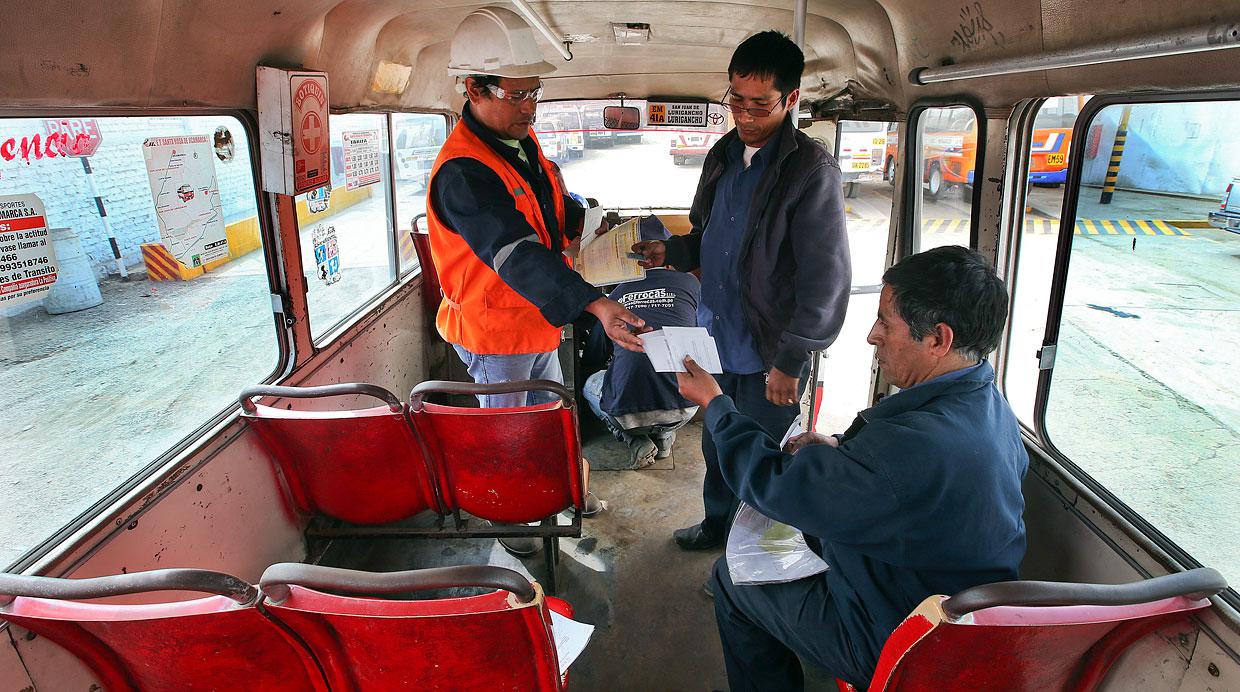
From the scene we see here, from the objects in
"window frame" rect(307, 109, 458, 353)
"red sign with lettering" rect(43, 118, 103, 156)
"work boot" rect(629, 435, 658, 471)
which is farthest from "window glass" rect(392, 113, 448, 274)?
"red sign with lettering" rect(43, 118, 103, 156)

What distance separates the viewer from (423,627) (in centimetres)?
135

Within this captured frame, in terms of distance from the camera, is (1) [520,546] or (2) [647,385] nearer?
(1) [520,546]

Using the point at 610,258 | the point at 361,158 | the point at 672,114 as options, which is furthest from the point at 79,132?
the point at 672,114

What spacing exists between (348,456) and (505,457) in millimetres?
584

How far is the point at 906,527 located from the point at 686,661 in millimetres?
1461

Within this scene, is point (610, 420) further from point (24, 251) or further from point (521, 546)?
point (24, 251)

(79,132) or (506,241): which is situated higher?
(79,132)

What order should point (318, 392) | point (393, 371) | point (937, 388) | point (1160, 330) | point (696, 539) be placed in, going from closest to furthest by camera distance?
point (937, 388)
point (318, 392)
point (696, 539)
point (393, 371)
point (1160, 330)

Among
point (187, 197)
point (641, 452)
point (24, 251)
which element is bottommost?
point (641, 452)

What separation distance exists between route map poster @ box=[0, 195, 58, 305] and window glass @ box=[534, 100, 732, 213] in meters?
4.49

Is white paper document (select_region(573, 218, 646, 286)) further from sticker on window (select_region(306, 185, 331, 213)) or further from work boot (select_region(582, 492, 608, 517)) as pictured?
sticker on window (select_region(306, 185, 331, 213))

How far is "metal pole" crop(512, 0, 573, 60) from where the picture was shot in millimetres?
2924

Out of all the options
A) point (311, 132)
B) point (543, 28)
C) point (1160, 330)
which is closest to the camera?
point (311, 132)

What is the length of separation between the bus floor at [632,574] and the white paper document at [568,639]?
0.86 metres
